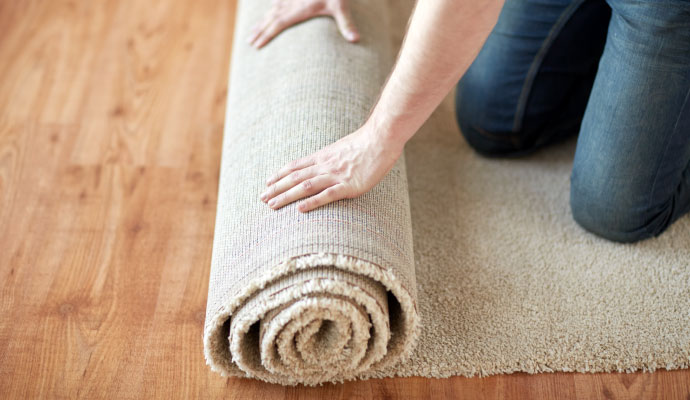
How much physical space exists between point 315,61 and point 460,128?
18.6 inches

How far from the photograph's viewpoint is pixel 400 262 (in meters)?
0.91

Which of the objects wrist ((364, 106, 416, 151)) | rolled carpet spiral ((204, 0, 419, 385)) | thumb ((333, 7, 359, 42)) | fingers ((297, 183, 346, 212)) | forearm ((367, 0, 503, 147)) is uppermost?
forearm ((367, 0, 503, 147))

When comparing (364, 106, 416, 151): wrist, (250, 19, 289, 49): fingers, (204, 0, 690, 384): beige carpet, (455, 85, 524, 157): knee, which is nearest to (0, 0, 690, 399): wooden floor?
(204, 0, 690, 384): beige carpet

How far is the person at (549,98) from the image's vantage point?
0.88 m

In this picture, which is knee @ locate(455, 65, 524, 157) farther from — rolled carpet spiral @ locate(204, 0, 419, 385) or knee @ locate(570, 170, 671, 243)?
rolled carpet spiral @ locate(204, 0, 419, 385)

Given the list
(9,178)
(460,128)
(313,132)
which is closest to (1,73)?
(9,178)

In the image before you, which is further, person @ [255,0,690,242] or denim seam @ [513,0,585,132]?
denim seam @ [513,0,585,132]

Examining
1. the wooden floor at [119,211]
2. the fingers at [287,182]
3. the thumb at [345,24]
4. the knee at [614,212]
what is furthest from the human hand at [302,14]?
the knee at [614,212]

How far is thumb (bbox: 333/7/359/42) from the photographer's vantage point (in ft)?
4.08

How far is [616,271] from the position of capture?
1.19 m

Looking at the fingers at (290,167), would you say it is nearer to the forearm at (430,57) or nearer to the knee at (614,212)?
the forearm at (430,57)

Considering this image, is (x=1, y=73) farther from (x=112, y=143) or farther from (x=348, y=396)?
(x=348, y=396)

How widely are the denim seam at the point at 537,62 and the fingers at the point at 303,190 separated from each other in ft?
2.07

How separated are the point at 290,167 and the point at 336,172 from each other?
0.08 metres
